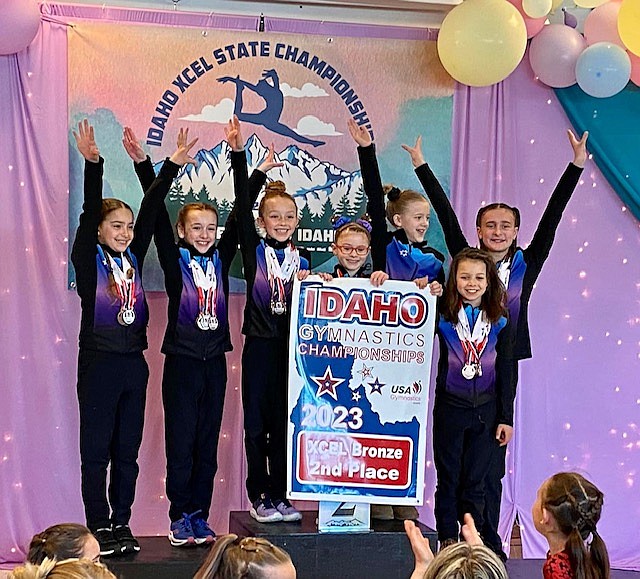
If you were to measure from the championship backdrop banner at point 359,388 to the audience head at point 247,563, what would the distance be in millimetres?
1709

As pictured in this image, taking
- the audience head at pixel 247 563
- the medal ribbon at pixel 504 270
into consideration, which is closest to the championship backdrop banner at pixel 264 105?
the medal ribbon at pixel 504 270

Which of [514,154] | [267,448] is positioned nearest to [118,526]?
[267,448]

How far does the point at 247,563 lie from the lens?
6.08 ft

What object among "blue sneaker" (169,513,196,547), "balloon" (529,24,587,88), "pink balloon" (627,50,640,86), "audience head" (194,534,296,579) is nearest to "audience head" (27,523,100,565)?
"audience head" (194,534,296,579)

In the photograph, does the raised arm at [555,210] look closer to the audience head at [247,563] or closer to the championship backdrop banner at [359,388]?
the championship backdrop banner at [359,388]

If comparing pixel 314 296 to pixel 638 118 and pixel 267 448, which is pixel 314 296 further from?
pixel 638 118

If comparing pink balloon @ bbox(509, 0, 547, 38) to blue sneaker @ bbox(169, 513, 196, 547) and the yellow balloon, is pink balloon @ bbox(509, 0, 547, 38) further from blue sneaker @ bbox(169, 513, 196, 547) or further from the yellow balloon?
blue sneaker @ bbox(169, 513, 196, 547)

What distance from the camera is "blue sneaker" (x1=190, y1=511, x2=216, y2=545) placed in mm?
3589

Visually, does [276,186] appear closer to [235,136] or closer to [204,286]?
[235,136]

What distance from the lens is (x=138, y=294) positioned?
3.61 m

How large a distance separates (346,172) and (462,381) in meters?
1.14

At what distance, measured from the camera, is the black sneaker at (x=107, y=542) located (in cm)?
340

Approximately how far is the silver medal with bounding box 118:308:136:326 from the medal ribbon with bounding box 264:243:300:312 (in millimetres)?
519

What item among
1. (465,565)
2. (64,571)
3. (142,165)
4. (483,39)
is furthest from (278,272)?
(64,571)
